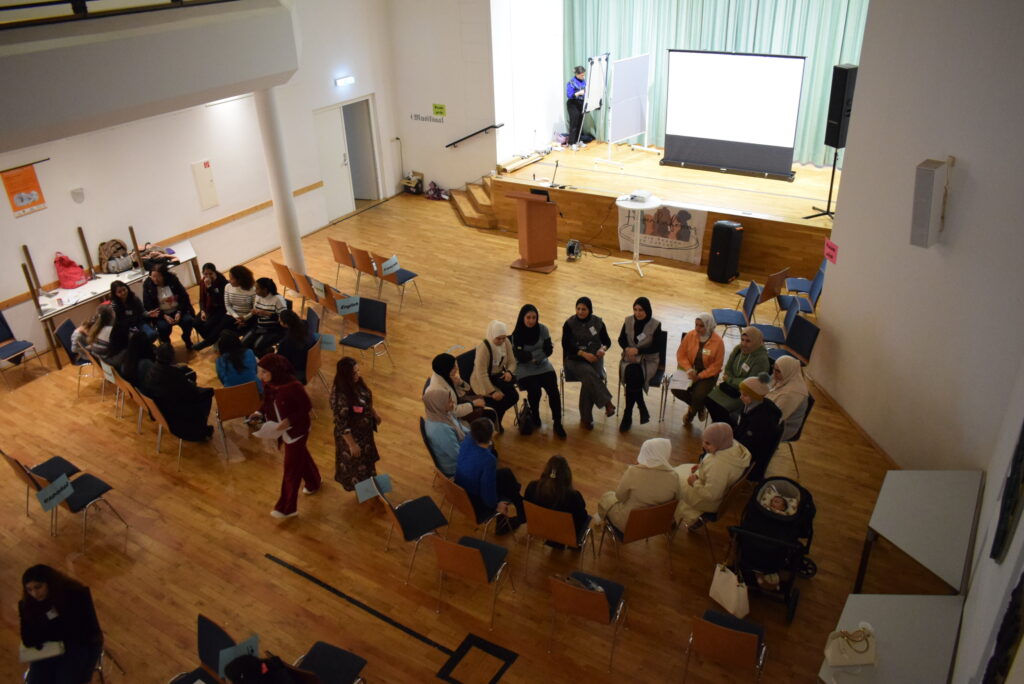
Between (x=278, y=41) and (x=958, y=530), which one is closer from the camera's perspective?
(x=958, y=530)

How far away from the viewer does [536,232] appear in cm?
1053

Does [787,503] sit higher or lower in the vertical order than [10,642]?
higher

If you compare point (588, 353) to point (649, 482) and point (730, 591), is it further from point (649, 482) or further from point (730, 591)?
point (730, 591)

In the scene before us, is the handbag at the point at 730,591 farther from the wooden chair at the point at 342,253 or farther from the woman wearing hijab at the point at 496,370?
the wooden chair at the point at 342,253

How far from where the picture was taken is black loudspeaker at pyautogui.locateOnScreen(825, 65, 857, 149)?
9375mm

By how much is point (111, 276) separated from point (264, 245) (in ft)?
8.92

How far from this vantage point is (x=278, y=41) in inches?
317

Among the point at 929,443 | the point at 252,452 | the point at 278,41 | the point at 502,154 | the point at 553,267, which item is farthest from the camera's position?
the point at 502,154

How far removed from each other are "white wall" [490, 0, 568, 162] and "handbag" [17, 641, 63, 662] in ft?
33.0

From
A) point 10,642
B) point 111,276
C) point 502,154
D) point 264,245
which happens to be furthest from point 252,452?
point 502,154

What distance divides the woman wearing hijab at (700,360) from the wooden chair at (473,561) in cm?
251

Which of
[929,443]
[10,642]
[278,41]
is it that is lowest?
[10,642]

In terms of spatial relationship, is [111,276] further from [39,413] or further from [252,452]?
[252,452]

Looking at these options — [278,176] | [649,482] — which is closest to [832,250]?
[649,482]
